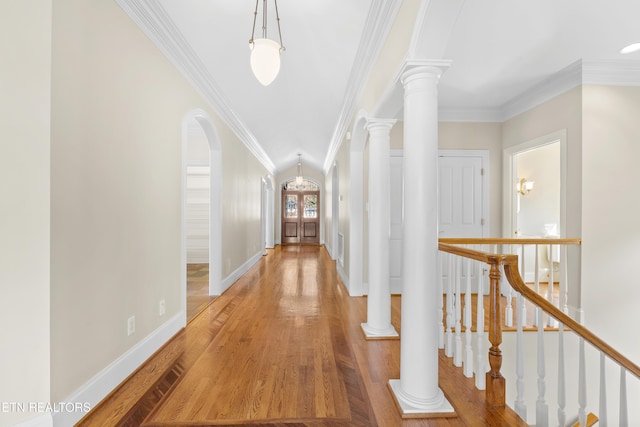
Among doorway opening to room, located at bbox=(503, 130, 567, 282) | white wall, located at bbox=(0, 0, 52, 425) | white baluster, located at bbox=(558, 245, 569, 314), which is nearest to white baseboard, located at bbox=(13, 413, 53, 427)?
white wall, located at bbox=(0, 0, 52, 425)

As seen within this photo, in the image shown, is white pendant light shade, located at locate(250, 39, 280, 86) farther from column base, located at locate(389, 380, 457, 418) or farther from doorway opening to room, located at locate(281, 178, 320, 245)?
doorway opening to room, located at locate(281, 178, 320, 245)

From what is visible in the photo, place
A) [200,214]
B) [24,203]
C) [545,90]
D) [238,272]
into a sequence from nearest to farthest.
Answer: [24,203] → [545,90] → [238,272] → [200,214]

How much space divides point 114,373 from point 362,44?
131 inches

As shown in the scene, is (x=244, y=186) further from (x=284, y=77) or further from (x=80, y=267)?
(x=80, y=267)

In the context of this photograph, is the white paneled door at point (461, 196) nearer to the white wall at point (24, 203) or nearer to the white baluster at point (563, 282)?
the white baluster at point (563, 282)

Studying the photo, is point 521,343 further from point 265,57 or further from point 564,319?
point 265,57

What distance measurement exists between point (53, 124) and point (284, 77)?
2.88 metres

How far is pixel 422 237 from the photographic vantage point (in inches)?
71.0

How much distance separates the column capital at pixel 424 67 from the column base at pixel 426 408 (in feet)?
6.33

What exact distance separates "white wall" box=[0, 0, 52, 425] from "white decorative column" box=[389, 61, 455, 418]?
6.33 ft

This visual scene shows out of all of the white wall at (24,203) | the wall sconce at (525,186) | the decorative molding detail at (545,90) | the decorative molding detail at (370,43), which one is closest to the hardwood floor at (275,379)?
the white wall at (24,203)

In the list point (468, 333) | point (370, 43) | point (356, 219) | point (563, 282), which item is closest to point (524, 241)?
point (563, 282)

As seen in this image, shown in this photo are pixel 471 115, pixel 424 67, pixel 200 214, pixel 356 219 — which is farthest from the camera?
pixel 200 214

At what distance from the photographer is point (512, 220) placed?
434 cm
